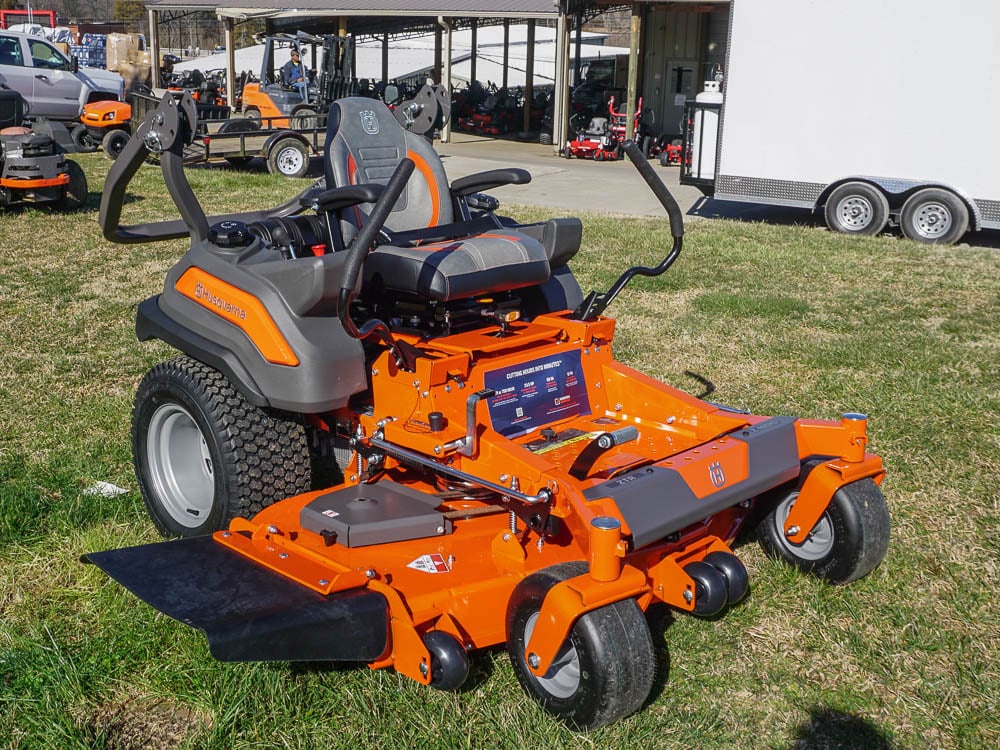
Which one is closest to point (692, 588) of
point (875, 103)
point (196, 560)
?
point (196, 560)

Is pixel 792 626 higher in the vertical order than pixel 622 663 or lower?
lower

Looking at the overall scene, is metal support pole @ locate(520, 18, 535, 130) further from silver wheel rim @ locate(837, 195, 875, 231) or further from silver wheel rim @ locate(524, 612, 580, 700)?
silver wheel rim @ locate(524, 612, 580, 700)

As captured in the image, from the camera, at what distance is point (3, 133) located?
10.8 m

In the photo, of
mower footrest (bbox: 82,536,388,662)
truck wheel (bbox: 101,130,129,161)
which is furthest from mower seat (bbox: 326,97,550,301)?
truck wheel (bbox: 101,130,129,161)

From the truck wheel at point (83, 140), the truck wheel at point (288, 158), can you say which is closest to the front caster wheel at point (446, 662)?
the truck wheel at point (288, 158)

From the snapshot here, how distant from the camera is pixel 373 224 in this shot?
3.22 m

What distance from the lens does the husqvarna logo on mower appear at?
3.36 metres

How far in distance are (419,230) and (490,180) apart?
16.7 inches

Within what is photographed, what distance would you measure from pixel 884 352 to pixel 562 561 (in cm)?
411

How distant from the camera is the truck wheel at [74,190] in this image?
1142cm

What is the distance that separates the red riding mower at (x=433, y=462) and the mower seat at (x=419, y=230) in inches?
0.5

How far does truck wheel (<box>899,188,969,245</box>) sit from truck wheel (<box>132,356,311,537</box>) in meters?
8.89

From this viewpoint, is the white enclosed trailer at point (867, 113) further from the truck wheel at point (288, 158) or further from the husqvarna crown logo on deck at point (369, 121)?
the husqvarna crown logo on deck at point (369, 121)

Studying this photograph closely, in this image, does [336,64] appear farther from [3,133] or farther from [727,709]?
[727,709]
